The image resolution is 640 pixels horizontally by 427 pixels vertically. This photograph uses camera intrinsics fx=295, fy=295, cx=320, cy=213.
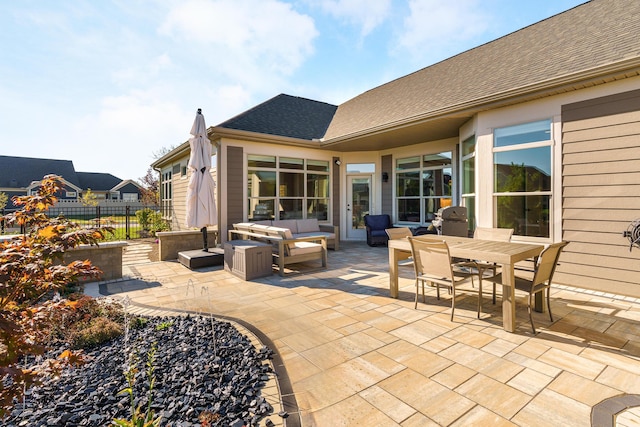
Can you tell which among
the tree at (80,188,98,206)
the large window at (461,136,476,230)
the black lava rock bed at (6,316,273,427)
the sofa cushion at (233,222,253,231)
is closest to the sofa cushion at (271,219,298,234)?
the sofa cushion at (233,222,253,231)

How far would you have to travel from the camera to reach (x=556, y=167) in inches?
187

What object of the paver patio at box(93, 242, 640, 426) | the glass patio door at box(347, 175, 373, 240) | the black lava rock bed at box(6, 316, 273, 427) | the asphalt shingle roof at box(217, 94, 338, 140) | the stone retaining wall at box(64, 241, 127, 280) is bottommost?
the paver patio at box(93, 242, 640, 426)

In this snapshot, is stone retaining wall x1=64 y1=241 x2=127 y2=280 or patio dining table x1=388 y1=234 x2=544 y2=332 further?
stone retaining wall x1=64 y1=241 x2=127 y2=280

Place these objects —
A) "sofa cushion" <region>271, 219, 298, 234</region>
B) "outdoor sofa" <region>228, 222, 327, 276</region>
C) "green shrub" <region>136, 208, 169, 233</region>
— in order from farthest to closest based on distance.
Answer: "green shrub" <region>136, 208, 169, 233</region>, "sofa cushion" <region>271, 219, 298, 234</region>, "outdoor sofa" <region>228, 222, 327, 276</region>

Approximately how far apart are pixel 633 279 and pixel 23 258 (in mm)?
6501

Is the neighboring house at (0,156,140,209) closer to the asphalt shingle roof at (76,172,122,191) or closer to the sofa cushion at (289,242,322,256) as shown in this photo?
the asphalt shingle roof at (76,172,122,191)

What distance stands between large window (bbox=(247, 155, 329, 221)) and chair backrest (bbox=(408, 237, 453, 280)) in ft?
16.8

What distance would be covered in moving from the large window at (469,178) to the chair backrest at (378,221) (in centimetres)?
271

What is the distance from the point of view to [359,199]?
32.4 feet

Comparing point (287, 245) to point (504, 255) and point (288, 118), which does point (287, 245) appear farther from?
point (288, 118)

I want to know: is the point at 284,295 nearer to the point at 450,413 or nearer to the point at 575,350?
the point at 450,413

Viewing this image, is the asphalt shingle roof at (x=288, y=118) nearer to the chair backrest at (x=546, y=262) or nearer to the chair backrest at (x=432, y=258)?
the chair backrest at (x=432, y=258)

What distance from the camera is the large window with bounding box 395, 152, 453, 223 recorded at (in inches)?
324

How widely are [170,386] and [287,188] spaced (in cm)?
664
